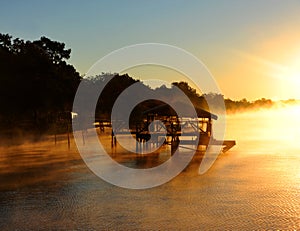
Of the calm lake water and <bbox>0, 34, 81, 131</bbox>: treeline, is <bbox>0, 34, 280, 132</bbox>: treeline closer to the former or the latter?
<bbox>0, 34, 81, 131</bbox>: treeline

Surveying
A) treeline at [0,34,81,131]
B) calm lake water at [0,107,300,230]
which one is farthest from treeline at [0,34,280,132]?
calm lake water at [0,107,300,230]

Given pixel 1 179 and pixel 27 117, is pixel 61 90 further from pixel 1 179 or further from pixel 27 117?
pixel 1 179

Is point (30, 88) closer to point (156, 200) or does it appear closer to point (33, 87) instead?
point (33, 87)

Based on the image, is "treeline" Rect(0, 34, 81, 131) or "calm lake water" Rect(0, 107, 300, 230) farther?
"treeline" Rect(0, 34, 81, 131)

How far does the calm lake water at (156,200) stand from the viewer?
47.1ft

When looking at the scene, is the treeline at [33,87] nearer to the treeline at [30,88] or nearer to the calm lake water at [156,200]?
the treeline at [30,88]

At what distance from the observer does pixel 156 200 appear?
17.6 metres

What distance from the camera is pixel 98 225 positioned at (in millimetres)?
14078

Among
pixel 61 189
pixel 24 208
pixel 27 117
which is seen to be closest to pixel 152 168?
pixel 61 189

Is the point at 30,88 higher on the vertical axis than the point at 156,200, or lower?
higher

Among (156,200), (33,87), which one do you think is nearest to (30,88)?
(33,87)

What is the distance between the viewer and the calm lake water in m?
14.3

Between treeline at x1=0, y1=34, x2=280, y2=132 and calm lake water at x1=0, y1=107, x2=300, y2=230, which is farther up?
treeline at x1=0, y1=34, x2=280, y2=132

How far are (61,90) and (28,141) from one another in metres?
8.73
